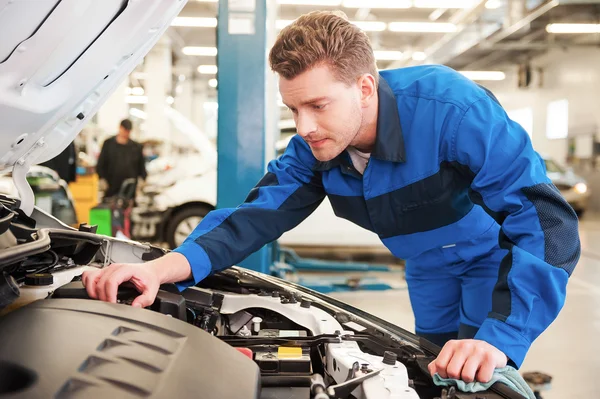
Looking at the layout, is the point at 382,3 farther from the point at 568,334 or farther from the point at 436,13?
the point at 568,334

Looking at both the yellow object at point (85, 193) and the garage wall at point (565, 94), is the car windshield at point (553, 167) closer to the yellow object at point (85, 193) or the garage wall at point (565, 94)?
the garage wall at point (565, 94)

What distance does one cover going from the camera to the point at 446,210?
1.40m

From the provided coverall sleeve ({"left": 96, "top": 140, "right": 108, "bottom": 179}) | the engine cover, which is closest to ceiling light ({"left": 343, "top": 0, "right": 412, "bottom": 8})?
coverall sleeve ({"left": 96, "top": 140, "right": 108, "bottom": 179})

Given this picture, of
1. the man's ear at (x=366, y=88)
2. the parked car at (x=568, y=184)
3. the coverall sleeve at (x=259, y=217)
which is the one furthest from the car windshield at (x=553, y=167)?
the man's ear at (x=366, y=88)

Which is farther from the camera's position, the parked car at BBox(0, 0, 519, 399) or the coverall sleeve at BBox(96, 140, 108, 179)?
the coverall sleeve at BBox(96, 140, 108, 179)

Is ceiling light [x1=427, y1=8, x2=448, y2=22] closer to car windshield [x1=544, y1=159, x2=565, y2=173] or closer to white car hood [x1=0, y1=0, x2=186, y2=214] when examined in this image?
car windshield [x1=544, y1=159, x2=565, y2=173]

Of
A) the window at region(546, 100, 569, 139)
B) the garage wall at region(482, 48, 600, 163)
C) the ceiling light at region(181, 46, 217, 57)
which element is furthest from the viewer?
the ceiling light at region(181, 46, 217, 57)

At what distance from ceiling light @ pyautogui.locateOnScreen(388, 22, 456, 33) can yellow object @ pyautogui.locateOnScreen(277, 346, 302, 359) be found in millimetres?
9384

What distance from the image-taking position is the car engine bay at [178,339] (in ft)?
2.38

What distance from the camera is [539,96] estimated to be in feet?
42.3

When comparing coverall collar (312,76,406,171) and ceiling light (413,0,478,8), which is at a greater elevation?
ceiling light (413,0,478,8)

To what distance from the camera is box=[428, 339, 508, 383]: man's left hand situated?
926 mm

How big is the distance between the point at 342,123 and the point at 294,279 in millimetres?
3056

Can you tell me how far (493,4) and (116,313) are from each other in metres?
8.08
